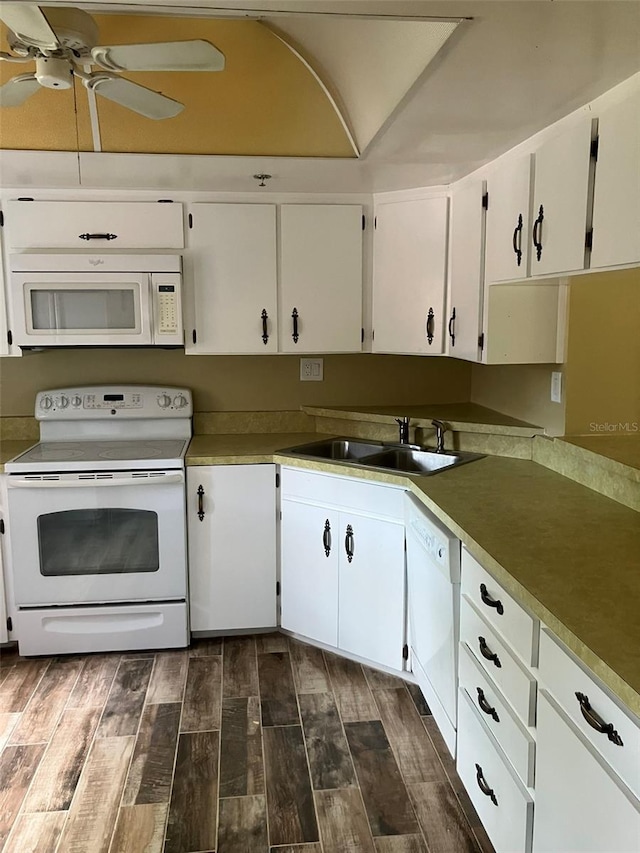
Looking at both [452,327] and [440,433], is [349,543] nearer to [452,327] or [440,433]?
[440,433]

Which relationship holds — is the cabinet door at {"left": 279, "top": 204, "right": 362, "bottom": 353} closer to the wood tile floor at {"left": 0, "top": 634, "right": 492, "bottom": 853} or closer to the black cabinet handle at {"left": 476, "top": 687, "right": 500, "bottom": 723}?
the wood tile floor at {"left": 0, "top": 634, "right": 492, "bottom": 853}

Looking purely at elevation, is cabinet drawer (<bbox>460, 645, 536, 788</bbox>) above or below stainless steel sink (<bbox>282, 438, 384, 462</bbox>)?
below

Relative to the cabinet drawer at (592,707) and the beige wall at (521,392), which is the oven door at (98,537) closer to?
the beige wall at (521,392)

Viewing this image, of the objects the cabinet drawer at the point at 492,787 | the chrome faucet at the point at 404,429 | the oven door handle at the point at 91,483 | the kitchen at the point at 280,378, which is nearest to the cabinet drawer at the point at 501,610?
the cabinet drawer at the point at 492,787

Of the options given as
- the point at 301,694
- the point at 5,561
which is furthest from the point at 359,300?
the point at 5,561

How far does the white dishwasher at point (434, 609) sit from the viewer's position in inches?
81.3

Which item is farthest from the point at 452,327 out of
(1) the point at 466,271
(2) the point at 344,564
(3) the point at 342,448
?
(2) the point at 344,564

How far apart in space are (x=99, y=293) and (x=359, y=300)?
1183 mm

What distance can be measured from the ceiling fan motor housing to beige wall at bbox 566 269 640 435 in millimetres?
1794

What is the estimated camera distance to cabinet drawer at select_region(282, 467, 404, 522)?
2.66 m

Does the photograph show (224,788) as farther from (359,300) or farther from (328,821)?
(359,300)

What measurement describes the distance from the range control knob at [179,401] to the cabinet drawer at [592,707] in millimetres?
2338

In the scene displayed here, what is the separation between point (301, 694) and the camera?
2.69 metres

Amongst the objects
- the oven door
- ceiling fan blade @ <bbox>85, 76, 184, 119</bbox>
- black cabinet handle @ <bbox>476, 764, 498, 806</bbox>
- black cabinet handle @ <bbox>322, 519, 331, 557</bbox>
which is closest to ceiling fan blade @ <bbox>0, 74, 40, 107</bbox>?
ceiling fan blade @ <bbox>85, 76, 184, 119</bbox>
